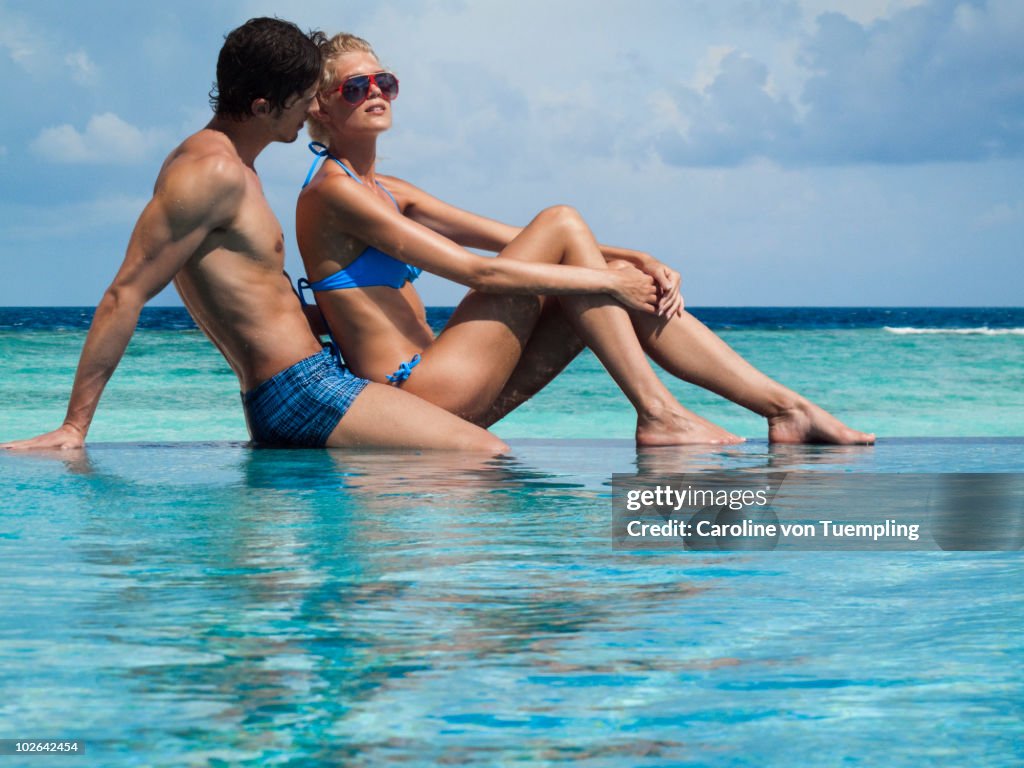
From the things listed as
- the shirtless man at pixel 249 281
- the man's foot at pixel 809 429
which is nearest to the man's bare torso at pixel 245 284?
the shirtless man at pixel 249 281

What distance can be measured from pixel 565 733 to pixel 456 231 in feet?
11.8

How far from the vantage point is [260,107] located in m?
3.86

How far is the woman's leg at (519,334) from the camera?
413 centimetres

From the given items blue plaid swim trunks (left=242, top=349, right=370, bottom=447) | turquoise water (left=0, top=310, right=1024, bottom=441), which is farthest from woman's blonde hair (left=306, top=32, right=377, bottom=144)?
turquoise water (left=0, top=310, right=1024, bottom=441)

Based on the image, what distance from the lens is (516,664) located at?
1.49 m

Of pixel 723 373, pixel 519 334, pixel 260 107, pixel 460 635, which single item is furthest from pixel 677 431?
pixel 460 635

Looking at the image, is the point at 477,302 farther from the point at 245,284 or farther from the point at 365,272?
the point at 245,284

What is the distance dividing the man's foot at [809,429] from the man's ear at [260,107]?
6.79ft

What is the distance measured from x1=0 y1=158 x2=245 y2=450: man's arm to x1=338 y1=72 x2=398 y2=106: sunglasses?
51 centimetres

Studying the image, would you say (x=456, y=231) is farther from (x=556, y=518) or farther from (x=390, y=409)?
(x=556, y=518)

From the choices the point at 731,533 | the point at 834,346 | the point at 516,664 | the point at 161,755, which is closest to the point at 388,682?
the point at 516,664

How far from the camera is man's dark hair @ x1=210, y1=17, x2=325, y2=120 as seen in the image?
Answer: 12.3ft

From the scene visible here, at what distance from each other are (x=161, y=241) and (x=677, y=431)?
6.26ft

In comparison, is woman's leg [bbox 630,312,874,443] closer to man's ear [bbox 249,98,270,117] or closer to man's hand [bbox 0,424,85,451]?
man's ear [bbox 249,98,270,117]
